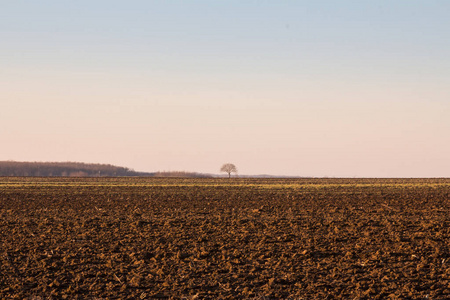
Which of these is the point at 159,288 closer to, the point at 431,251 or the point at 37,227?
the point at 431,251

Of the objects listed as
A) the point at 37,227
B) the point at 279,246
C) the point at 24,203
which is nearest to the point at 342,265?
the point at 279,246

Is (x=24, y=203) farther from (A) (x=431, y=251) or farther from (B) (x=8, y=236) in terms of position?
(A) (x=431, y=251)

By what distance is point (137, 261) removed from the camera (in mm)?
12961

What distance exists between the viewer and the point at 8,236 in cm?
1695

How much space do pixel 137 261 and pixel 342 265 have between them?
16.3 ft

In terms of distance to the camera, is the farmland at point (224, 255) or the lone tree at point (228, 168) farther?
the lone tree at point (228, 168)

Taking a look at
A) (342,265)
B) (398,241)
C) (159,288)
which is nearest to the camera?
(159,288)

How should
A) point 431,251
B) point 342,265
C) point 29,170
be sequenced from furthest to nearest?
1. point 29,170
2. point 431,251
3. point 342,265

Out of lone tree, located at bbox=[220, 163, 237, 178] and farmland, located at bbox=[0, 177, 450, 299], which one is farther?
lone tree, located at bbox=[220, 163, 237, 178]

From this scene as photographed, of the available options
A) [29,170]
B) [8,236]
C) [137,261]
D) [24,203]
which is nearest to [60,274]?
[137,261]

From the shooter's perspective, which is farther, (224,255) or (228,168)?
(228,168)

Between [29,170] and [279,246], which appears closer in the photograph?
[279,246]

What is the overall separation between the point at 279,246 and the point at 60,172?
121 meters

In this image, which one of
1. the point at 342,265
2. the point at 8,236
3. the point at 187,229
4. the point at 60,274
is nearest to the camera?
the point at 60,274
